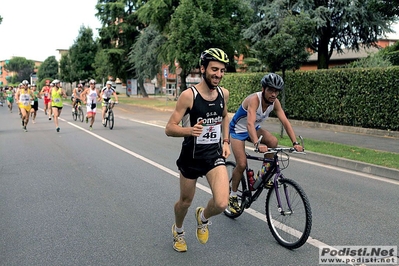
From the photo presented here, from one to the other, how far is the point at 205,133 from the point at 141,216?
214 centimetres

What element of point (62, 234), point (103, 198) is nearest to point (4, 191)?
point (103, 198)

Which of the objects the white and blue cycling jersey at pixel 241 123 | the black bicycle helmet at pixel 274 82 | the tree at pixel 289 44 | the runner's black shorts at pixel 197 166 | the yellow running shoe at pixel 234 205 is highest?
the tree at pixel 289 44

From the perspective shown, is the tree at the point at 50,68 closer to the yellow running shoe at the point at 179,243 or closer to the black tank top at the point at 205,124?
the yellow running shoe at the point at 179,243

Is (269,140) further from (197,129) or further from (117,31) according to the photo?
(117,31)

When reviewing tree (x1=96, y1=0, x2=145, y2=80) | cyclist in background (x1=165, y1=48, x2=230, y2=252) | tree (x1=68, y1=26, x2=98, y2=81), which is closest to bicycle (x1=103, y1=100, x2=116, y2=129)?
cyclist in background (x1=165, y1=48, x2=230, y2=252)

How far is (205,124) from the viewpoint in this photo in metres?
4.23

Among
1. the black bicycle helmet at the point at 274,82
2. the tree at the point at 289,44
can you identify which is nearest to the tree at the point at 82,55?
the tree at the point at 289,44

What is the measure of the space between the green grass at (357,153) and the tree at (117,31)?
44.1m

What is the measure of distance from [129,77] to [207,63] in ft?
183

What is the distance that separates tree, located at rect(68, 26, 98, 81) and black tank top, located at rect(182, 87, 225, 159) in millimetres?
61303

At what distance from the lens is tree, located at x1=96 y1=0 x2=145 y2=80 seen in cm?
5344

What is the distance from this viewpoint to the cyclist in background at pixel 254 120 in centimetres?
507

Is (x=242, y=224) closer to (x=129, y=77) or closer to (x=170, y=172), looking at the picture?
(x=170, y=172)

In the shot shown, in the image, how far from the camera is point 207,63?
13.5 feet
